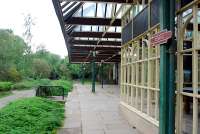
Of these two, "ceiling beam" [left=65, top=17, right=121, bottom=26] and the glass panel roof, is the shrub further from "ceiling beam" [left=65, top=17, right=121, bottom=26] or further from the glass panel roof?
the glass panel roof

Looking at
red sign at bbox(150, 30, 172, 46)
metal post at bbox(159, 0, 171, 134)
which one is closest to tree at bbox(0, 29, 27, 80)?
red sign at bbox(150, 30, 172, 46)

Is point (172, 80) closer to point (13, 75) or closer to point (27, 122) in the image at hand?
point (27, 122)

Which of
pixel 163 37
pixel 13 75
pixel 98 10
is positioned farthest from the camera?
pixel 13 75

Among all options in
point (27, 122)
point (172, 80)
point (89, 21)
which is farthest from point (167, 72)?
point (89, 21)

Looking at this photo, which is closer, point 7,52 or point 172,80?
point 172,80

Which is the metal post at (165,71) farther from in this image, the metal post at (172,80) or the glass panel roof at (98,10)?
the glass panel roof at (98,10)

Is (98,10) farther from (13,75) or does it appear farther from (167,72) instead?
(13,75)

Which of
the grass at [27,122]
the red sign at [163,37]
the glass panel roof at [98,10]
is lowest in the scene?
the grass at [27,122]

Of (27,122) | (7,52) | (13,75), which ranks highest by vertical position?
(7,52)

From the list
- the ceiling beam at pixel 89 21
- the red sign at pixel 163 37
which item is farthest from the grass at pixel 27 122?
the red sign at pixel 163 37

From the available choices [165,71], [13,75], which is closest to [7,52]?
[13,75]

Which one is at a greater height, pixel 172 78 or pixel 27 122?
pixel 172 78

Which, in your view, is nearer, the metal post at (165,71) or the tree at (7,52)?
the metal post at (165,71)

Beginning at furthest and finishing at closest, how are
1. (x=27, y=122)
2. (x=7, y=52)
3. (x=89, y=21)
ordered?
(x=7, y=52) < (x=89, y=21) < (x=27, y=122)
